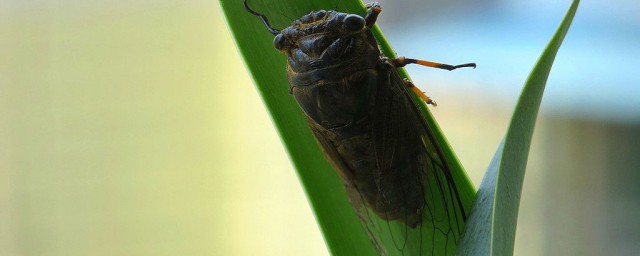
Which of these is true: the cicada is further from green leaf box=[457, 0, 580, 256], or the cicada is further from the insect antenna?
green leaf box=[457, 0, 580, 256]

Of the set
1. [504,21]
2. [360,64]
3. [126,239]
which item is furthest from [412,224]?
[126,239]

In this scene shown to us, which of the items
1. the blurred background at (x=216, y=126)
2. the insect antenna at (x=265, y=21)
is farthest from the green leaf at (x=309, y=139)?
the blurred background at (x=216, y=126)

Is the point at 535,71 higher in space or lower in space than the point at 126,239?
higher

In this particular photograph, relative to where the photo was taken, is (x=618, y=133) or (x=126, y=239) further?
(x=126, y=239)

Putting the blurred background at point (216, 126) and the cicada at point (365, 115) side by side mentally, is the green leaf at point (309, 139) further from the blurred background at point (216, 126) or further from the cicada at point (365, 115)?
the blurred background at point (216, 126)

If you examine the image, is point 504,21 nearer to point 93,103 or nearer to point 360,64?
point 360,64

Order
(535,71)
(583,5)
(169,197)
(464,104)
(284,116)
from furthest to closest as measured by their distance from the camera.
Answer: (169,197)
(464,104)
(583,5)
(284,116)
(535,71)

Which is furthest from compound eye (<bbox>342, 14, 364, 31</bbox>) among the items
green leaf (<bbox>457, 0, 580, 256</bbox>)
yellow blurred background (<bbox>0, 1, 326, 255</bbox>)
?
yellow blurred background (<bbox>0, 1, 326, 255</bbox>)

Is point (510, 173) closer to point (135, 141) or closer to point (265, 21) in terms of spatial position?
point (265, 21)
